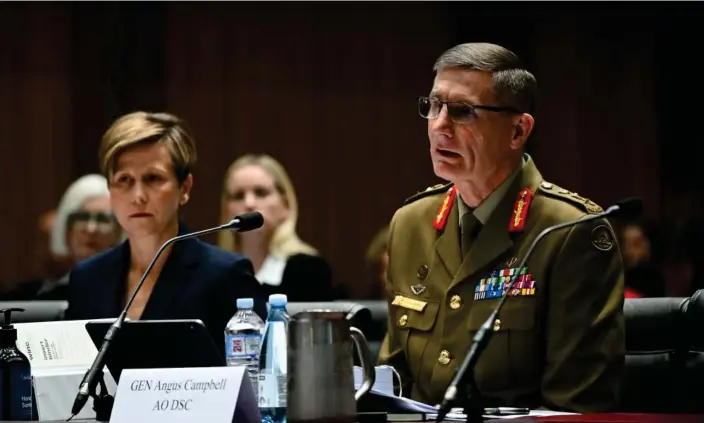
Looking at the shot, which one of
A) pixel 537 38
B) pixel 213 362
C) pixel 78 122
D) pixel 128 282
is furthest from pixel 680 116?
pixel 213 362

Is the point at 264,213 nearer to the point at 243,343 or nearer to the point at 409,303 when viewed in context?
the point at 409,303

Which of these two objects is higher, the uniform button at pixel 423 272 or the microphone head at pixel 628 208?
the microphone head at pixel 628 208

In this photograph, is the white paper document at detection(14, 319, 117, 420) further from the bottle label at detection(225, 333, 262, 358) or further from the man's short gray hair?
the man's short gray hair

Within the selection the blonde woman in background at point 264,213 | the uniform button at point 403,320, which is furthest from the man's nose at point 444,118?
the blonde woman in background at point 264,213

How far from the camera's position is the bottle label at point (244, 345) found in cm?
263

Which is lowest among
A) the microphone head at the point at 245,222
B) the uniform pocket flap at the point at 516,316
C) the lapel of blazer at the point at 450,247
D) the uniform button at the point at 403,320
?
Result: the uniform button at the point at 403,320

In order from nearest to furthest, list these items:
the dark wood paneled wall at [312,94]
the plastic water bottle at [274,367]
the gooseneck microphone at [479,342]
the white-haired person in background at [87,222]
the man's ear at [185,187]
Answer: the gooseneck microphone at [479,342] < the plastic water bottle at [274,367] < the man's ear at [185,187] < the white-haired person in background at [87,222] < the dark wood paneled wall at [312,94]

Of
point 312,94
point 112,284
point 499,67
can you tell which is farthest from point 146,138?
point 312,94

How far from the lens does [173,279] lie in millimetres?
3359

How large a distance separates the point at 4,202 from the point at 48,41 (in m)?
1.16

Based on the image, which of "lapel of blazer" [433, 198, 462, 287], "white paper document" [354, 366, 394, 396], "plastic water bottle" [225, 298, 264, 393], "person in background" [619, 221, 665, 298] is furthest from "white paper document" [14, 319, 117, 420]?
"person in background" [619, 221, 665, 298]

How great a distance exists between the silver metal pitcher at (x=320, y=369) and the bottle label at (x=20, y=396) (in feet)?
2.16

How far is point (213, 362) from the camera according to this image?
2.26 metres

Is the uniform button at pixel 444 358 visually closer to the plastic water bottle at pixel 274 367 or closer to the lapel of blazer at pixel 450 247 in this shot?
the lapel of blazer at pixel 450 247
